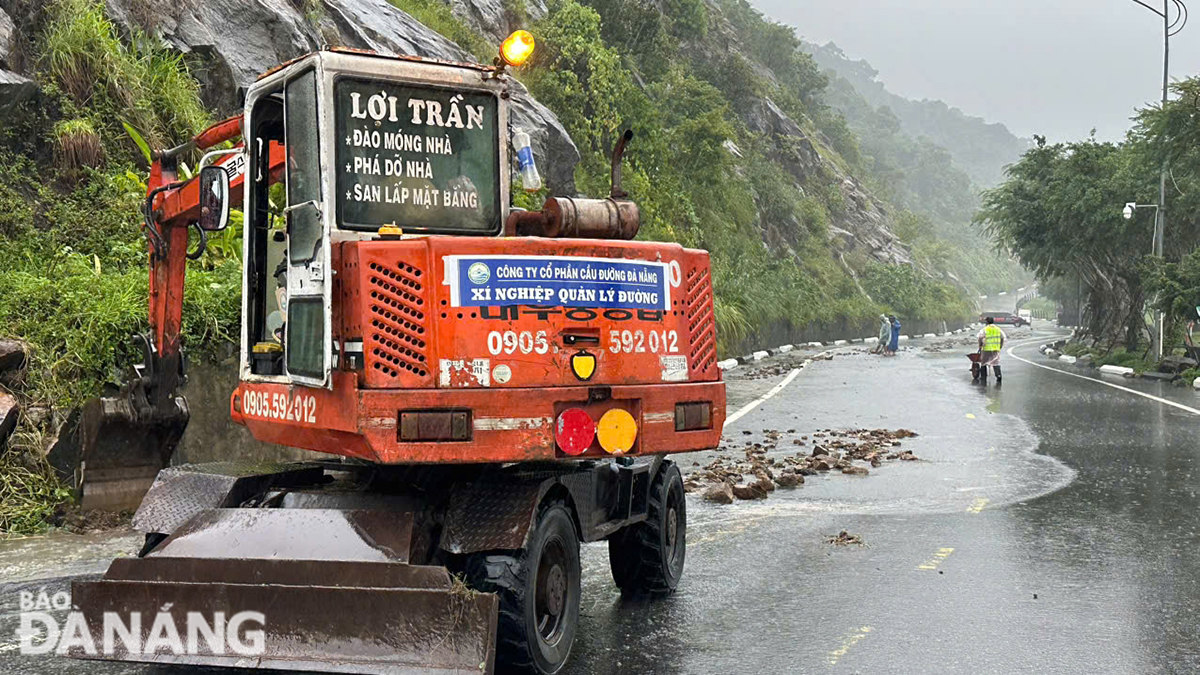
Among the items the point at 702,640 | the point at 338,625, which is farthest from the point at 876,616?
the point at 338,625

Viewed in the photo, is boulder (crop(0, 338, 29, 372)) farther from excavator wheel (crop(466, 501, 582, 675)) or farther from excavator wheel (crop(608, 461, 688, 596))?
excavator wheel (crop(466, 501, 582, 675))

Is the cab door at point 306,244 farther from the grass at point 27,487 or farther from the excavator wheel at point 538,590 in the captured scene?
the grass at point 27,487

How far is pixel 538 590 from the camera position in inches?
228

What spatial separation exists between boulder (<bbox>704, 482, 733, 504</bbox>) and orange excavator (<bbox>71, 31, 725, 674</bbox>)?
4402 millimetres

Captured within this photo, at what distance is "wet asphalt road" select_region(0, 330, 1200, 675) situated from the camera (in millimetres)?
6125

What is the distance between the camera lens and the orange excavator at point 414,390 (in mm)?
5176

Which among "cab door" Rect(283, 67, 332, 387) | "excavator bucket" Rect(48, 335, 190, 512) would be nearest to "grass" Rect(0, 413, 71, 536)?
"excavator bucket" Rect(48, 335, 190, 512)

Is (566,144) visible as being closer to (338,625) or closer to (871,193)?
(338,625)

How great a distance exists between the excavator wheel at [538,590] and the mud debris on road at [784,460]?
5219 mm

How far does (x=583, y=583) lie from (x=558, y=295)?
2.72 metres

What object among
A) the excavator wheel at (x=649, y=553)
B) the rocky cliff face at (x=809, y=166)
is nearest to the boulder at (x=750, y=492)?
the excavator wheel at (x=649, y=553)

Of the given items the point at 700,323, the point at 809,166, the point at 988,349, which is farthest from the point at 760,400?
the point at 809,166

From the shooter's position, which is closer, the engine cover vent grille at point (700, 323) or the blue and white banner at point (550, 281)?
the blue and white banner at point (550, 281)

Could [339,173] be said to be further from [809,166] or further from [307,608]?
[809,166]
